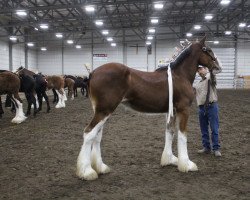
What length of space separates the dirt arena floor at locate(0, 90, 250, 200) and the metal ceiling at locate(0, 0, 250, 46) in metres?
15.2

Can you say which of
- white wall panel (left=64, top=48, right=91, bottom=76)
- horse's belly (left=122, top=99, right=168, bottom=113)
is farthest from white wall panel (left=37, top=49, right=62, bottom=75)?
horse's belly (left=122, top=99, right=168, bottom=113)

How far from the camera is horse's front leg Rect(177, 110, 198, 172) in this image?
5.98 meters

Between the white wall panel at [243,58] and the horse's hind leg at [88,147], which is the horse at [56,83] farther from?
the white wall panel at [243,58]

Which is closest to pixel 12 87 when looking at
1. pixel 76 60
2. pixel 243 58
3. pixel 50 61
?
pixel 76 60

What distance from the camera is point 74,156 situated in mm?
7172

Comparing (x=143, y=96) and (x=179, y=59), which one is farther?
(x=179, y=59)

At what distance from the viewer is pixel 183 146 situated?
5.98 metres

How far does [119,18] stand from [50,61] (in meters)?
17.7

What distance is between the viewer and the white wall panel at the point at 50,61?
46.9 m

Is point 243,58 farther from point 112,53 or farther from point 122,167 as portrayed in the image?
point 122,167

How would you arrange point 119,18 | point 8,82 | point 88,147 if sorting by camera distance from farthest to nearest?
point 119,18, point 8,82, point 88,147

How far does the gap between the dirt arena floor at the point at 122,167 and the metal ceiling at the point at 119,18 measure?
15.2 metres

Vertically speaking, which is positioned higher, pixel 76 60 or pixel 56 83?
pixel 76 60

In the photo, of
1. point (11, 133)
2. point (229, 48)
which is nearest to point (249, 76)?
point (229, 48)
